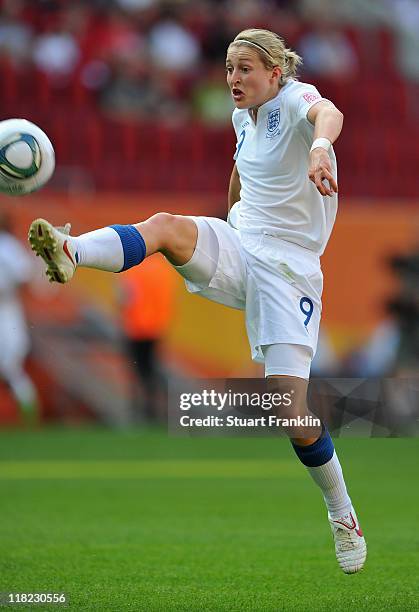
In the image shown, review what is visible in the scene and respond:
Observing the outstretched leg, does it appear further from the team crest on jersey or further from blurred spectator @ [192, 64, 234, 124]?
blurred spectator @ [192, 64, 234, 124]

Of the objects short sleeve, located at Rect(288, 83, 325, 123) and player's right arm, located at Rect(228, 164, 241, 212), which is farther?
player's right arm, located at Rect(228, 164, 241, 212)

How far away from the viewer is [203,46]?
17.4 m

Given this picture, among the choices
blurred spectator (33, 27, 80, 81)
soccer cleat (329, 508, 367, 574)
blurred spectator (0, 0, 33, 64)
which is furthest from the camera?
blurred spectator (33, 27, 80, 81)

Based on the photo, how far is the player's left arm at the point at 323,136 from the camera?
4.62 metres

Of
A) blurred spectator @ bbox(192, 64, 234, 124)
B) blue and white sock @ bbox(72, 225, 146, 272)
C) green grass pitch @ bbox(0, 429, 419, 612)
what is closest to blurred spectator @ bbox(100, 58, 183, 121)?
blurred spectator @ bbox(192, 64, 234, 124)

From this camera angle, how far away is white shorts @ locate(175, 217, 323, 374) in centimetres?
534

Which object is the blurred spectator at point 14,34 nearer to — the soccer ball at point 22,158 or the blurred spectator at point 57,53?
the blurred spectator at point 57,53

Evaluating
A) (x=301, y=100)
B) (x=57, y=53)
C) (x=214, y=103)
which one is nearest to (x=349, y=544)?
(x=301, y=100)

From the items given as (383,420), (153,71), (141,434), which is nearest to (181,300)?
(141,434)

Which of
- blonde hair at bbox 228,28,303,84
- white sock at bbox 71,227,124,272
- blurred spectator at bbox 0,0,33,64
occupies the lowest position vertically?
white sock at bbox 71,227,124,272

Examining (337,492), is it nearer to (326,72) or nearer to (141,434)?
(141,434)

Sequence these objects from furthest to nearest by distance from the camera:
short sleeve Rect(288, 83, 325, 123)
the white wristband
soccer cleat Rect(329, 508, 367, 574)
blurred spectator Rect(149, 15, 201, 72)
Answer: blurred spectator Rect(149, 15, 201, 72) < soccer cleat Rect(329, 508, 367, 574) < short sleeve Rect(288, 83, 325, 123) < the white wristband

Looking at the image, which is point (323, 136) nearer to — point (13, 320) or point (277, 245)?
point (277, 245)

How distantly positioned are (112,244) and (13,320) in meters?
8.53
